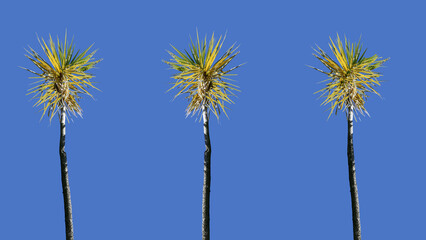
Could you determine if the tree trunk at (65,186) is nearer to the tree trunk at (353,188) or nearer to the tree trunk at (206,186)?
the tree trunk at (206,186)

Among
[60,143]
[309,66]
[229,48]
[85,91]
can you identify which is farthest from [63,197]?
[309,66]

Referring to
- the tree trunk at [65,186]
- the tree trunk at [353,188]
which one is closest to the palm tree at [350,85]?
the tree trunk at [353,188]

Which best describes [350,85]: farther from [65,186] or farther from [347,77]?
[65,186]

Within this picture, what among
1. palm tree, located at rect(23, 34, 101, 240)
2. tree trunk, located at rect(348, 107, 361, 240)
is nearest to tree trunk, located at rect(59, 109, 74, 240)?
palm tree, located at rect(23, 34, 101, 240)

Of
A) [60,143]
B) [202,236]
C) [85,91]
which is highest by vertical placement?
[85,91]

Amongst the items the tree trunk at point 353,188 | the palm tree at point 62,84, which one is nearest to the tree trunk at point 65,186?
the palm tree at point 62,84

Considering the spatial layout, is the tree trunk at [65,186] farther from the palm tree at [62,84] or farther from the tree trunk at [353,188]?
the tree trunk at [353,188]

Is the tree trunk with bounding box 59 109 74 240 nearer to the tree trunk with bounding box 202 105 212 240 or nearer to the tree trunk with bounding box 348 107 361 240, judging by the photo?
the tree trunk with bounding box 202 105 212 240

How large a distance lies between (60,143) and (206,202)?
3.56 m

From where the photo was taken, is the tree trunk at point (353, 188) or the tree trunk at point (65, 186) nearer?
the tree trunk at point (65, 186)

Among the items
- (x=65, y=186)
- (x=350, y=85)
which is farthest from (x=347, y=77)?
(x=65, y=186)

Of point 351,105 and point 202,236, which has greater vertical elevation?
point 351,105

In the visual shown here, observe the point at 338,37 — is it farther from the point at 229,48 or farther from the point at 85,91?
the point at 85,91

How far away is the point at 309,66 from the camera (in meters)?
15.9
